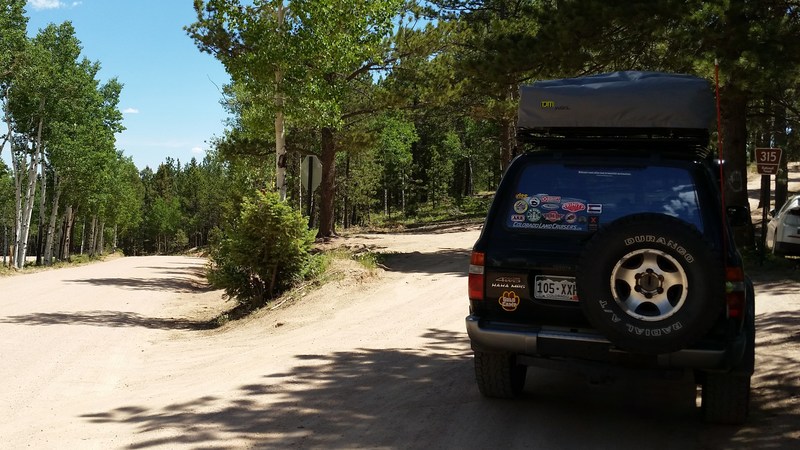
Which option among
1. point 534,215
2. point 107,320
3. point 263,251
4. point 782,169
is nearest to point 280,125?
point 263,251

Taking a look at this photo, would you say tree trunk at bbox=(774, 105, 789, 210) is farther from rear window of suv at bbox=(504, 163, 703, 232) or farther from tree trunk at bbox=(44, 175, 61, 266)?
tree trunk at bbox=(44, 175, 61, 266)

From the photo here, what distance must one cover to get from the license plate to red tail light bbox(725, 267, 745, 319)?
1007mm

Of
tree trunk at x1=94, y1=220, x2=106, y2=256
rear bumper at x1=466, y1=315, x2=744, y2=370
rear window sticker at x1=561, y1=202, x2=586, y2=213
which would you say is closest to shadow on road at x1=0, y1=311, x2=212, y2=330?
rear bumper at x1=466, y1=315, x2=744, y2=370

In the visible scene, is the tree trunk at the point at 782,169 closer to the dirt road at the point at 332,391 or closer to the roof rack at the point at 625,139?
the dirt road at the point at 332,391

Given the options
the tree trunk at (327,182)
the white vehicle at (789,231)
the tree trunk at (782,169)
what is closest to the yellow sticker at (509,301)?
the white vehicle at (789,231)

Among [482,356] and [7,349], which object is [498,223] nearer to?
[482,356]

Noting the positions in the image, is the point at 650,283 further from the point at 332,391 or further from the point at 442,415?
the point at 332,391

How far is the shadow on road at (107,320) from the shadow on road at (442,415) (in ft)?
21.4

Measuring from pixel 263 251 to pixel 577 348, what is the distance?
8.97 metres

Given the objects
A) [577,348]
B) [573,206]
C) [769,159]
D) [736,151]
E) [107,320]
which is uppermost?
[736,151]

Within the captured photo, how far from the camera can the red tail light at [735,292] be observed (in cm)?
453

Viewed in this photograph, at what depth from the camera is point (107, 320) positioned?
1255 cm

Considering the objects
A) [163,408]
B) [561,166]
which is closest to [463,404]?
[561,166]

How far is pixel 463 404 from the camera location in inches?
224
